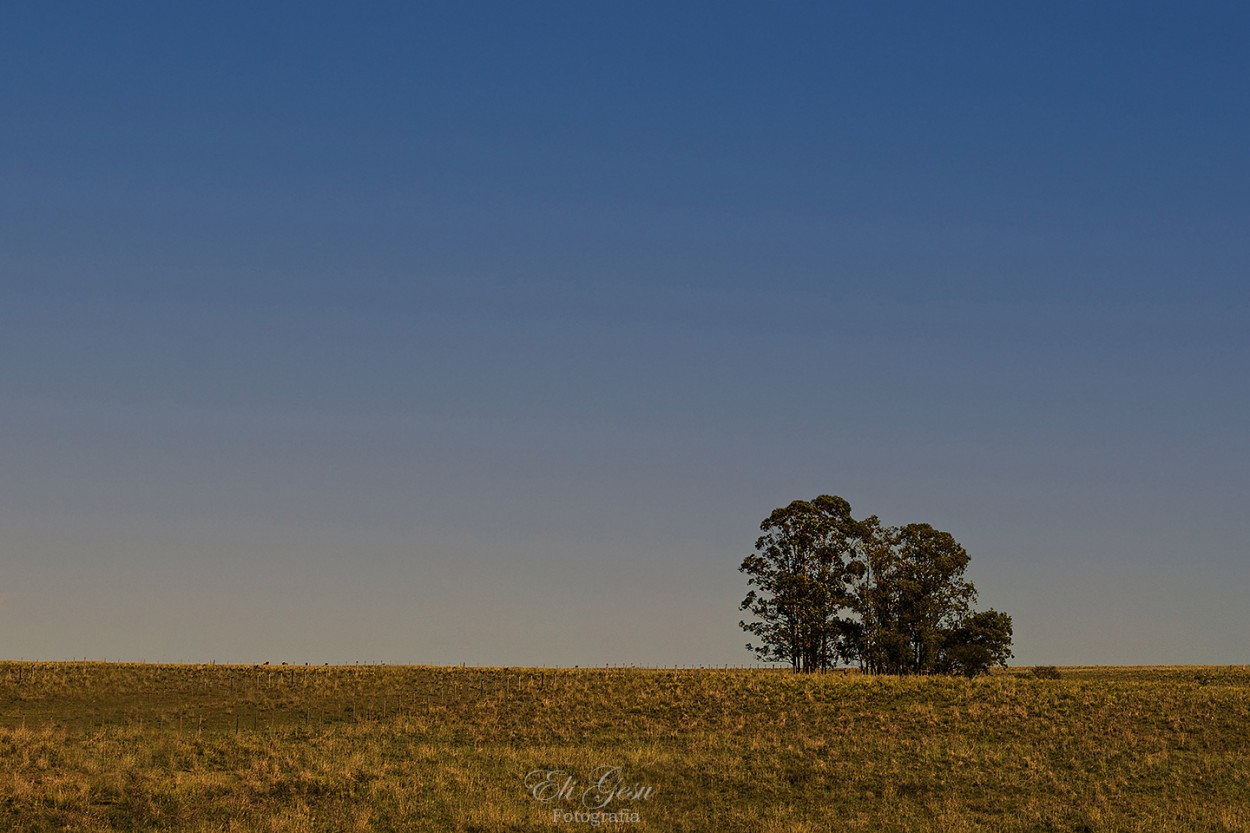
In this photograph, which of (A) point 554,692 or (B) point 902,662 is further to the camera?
(B) point 902,662

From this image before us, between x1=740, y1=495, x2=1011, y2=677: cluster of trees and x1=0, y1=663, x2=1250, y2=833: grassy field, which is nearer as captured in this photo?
x1=0, y1=663, x2=1250, y2=833: grassy field

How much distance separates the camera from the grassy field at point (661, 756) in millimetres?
35406

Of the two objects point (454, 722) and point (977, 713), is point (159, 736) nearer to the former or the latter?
point (454, 722)

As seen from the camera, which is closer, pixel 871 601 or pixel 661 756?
pixel 661 756

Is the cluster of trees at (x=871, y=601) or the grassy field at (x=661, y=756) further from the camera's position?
the cluster of trees at (x=871, y=601)

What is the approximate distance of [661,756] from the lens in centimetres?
4319

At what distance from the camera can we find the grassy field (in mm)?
35406

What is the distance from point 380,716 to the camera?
57.1m

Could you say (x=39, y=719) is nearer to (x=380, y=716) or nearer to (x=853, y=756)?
(x=380, y=716)

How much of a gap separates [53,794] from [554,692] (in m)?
34.2

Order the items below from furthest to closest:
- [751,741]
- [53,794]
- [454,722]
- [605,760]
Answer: [454,722]
[751,741]
[605,760]
[53,794]

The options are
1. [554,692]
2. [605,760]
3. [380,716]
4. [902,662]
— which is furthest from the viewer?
[902,662]

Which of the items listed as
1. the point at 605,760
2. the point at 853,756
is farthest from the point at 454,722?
the point at 853,756

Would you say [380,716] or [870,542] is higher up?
[870,542]
